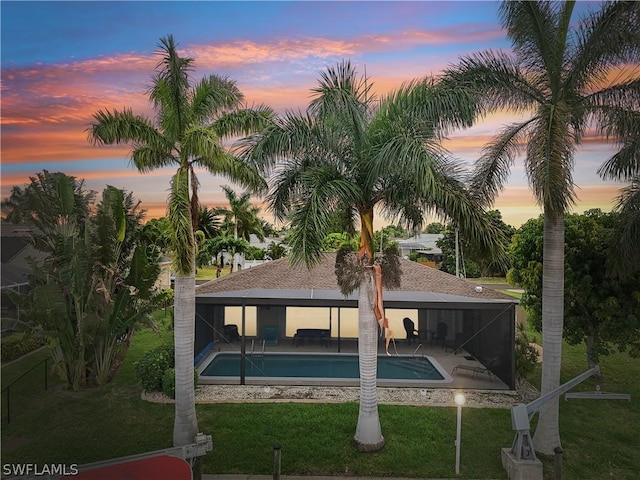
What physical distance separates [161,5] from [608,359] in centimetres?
1996

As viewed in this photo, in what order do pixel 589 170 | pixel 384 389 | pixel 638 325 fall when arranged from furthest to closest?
1. pixel 384 389
2. pixel 638 325
3. pixel 589 170

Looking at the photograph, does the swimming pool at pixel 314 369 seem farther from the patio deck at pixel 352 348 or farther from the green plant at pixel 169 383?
the green plant at pixel 169 383

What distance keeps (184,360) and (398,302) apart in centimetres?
705

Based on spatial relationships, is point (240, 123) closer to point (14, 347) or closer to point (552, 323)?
point (552, 323)

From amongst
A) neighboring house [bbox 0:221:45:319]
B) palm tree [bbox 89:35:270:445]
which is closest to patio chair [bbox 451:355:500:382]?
palm tree [bbox 89:35:270:445]

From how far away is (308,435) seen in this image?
991 centimetres

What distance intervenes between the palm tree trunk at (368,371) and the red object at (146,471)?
3.97m

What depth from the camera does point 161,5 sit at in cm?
1105

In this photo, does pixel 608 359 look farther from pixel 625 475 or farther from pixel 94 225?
pixel 94 225

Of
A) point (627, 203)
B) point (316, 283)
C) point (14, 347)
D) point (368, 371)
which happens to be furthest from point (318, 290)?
point (14, 347)

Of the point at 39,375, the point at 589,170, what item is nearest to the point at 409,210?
the point at 589,170

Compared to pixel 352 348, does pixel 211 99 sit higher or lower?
higher

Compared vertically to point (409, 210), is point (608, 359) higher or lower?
lower

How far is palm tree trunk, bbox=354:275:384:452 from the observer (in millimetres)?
9219
